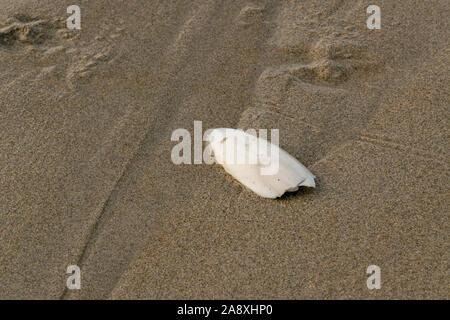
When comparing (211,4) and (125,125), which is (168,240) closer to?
(125,125)

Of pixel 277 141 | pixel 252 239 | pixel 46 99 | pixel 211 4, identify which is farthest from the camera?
pixel 211 4

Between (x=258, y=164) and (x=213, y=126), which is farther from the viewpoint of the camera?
(x=213, y=126)

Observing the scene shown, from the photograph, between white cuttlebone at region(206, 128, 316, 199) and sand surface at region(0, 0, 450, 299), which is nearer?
sand surface at region(0, 0, 450, 299)

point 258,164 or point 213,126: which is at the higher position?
point 213,126

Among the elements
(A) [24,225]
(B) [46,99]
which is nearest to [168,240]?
(A) [24,225]
